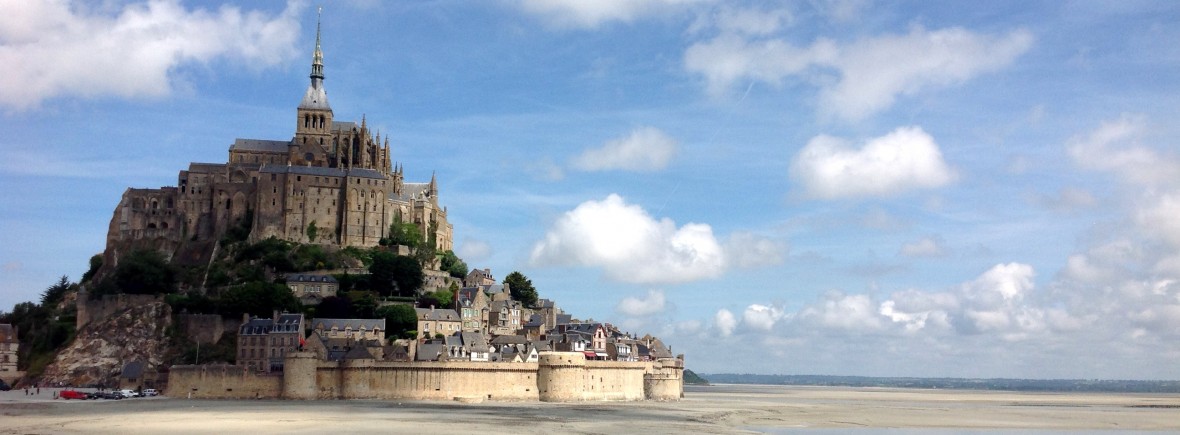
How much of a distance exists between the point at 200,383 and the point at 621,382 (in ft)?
90.2

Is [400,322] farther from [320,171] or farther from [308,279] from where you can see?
[320,171]

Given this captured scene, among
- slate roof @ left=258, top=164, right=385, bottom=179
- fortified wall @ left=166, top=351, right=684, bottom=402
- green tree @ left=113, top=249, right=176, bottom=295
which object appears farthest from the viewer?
slate roof @ left=258, top=164, right=385, bottom=179

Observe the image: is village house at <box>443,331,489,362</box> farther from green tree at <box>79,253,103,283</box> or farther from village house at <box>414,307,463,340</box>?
green tree at <box>79,253,103,283</box>

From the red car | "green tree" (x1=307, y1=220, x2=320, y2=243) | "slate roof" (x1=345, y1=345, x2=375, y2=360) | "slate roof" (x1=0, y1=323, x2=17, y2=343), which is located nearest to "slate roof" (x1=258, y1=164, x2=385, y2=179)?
"green tree" (x1=307, y1=220, x2=320, y2=243)

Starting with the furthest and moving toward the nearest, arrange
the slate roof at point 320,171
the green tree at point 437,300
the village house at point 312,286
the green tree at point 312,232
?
1. the slate roof at point 320,171
2. the green tree at point 312,232
3. the village house at point 312,286
4. the green tree at point 437,300

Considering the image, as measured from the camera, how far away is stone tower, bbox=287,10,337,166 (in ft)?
325

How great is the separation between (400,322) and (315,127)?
30161mm

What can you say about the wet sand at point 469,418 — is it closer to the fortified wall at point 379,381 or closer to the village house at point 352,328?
the fortified wall at point 379,381

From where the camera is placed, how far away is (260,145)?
101 meters

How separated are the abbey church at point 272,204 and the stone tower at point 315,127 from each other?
17 centimetres

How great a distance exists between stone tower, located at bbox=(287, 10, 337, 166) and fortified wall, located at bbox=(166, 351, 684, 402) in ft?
98.9

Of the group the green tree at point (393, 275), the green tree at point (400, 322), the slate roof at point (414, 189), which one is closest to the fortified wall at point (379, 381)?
the green tree at point (400, 322)

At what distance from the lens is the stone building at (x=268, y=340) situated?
74.6m

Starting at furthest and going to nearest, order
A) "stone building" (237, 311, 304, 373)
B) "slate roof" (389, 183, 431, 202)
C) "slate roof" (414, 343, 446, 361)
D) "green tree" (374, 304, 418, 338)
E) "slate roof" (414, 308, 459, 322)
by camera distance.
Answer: "slate roof" (389, 183, 431, 202), "slate roof" (414, 308, 459, 322), "green tree" (374, 304, 418, 338), "stone building" (237, 311, 304, 373), "slate roof" (414, 343, 446, 361)
